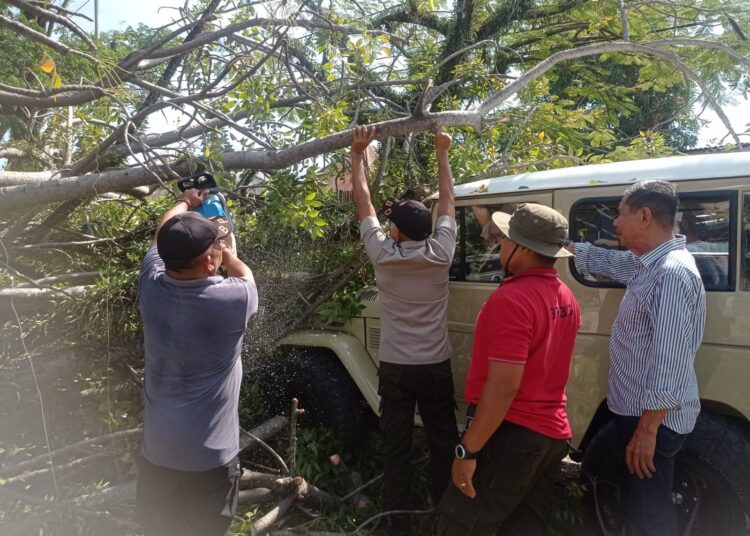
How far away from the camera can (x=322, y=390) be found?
3.79 m

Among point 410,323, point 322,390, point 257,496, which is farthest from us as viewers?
point 322,390

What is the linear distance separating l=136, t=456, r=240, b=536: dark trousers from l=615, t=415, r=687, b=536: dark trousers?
1.77 meters

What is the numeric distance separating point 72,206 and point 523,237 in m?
3.26

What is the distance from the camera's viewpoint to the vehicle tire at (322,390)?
3.78 meters

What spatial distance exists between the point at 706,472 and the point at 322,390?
7.43 feet

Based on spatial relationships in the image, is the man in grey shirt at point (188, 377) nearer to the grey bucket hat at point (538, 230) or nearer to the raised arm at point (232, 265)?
the raised arm at point (232, 265)

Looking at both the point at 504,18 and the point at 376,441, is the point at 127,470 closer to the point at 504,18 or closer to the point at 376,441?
the point at 376,441

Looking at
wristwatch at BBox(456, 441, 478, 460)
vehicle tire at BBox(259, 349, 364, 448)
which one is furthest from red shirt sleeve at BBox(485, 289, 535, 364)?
vehicle tire at BBox(259, 349, 364, 448)

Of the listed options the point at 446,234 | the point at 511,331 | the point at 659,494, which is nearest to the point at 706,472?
the point at 659,494

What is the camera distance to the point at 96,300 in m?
3.82

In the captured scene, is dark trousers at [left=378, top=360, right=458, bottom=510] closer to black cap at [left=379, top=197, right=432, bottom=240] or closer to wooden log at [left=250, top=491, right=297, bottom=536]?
wooden log at [left=250, top=491, right=297, bottom=536]

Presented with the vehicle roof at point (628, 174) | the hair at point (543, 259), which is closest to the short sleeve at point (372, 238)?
the vehicle roof at point (628, 174)

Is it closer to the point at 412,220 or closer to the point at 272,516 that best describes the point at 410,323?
the point at 412,220

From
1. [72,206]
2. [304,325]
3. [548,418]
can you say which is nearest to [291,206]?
[304,325]
